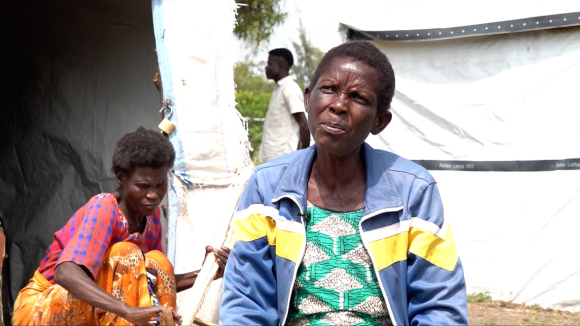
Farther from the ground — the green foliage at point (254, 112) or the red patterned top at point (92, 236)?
the red patterned top at point (92, 236)

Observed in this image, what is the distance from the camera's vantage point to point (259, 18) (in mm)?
6102

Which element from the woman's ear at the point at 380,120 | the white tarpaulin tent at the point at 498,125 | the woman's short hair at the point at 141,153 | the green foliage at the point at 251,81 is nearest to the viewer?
the woman's ear at the point at 380,120

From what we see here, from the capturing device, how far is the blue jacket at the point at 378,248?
2.04m

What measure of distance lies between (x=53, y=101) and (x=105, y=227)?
247 centimetres

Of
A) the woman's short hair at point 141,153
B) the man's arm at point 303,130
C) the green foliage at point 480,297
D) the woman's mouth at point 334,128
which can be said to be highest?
the woman's mouth at point 334,128

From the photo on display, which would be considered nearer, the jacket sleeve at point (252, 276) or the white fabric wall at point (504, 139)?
the jacket sleeve at point (252, 276)

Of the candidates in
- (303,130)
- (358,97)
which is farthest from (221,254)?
(303,130)

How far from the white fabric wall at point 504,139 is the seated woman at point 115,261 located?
304 cm

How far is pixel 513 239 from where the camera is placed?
18.2 ft

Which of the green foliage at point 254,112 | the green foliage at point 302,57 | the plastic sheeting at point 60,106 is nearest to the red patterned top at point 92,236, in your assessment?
the plastic sheeting at point 60,106

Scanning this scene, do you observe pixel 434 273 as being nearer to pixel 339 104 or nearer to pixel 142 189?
pixel 339 104

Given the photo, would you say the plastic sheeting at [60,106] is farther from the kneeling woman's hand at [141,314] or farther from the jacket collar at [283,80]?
the kneeling woman's hand at [141,314]

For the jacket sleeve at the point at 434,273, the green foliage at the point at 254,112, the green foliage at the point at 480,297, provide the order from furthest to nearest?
the green foliage at the point at 254,112 → the green foliage at the point at 480,297 → the jacket sleeve at the point at 434,273

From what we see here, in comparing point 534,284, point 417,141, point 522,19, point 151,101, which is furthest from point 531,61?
point 151,101
